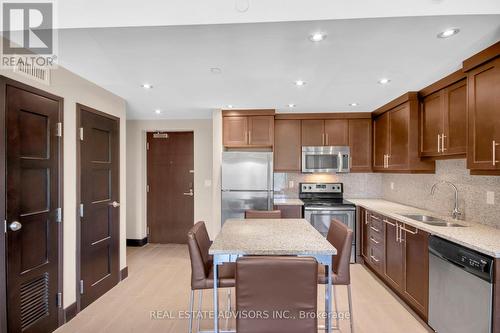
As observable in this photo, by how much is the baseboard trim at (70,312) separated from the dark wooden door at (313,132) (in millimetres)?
3523

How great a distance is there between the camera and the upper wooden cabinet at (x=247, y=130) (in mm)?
4051

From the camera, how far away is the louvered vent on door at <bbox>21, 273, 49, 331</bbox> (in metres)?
1.99

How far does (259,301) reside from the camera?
1.48m

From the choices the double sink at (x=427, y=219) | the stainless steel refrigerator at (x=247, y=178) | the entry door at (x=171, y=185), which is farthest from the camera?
the entry door at (x=171, y=185)

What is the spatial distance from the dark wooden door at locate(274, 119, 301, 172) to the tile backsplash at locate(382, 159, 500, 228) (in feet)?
5.09

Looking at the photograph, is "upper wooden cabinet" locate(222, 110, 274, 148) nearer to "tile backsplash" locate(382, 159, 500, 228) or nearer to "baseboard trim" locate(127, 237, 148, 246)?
"tile backsplash" locate(382, 159, 500, 228)

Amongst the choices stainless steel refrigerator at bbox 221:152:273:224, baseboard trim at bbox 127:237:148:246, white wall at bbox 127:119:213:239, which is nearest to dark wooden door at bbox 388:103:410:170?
stainless steel refrigerator at bbox 221:152:273:224

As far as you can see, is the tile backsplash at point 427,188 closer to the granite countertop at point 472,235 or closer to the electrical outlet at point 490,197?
the electrical outlet at point 490,197

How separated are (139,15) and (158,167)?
350cm

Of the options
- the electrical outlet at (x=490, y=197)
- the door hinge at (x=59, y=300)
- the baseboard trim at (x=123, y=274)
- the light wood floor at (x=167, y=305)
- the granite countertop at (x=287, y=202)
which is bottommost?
the light wood floor at (x=167, y=305)

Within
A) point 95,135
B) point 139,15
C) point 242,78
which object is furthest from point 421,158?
point 95,135

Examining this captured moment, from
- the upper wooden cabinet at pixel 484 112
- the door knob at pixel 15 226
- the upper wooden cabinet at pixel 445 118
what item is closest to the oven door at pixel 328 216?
the upper wooden cabinet at pixel 445 118

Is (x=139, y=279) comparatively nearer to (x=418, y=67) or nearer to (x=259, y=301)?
(x=259, y=301)

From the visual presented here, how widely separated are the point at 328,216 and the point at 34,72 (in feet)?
12.0
